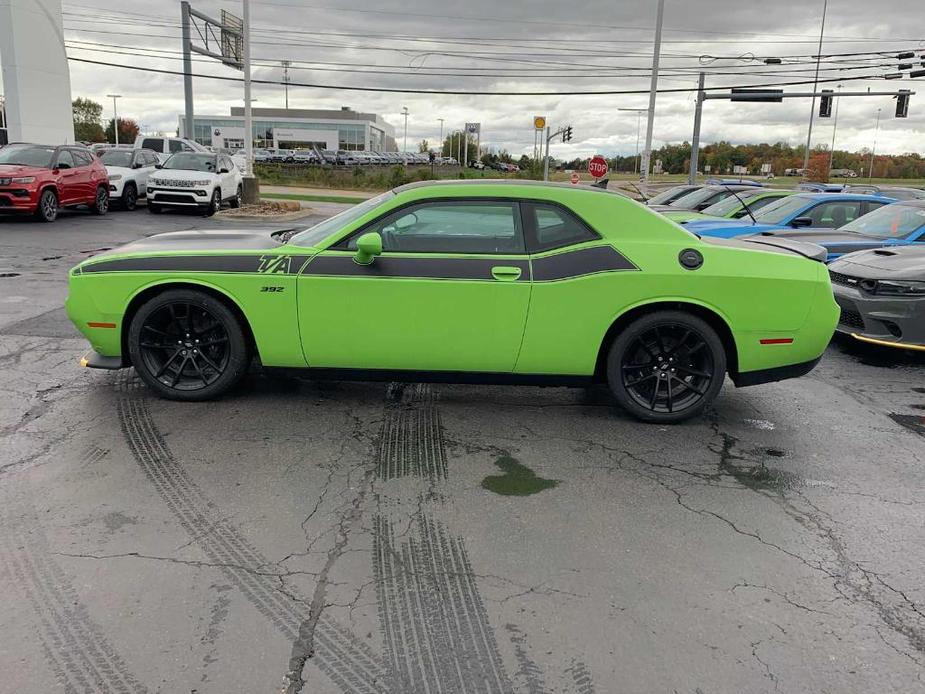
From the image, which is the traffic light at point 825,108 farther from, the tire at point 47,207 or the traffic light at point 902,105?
the tire at point 47,207

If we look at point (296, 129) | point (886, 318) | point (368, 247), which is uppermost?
point (296, 129)

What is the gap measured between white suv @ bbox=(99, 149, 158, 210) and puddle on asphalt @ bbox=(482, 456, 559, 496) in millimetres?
18348

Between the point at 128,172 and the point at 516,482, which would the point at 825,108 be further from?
the point at 516,482

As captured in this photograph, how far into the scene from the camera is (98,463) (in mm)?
4211

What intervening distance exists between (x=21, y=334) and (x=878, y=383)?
25.2ft

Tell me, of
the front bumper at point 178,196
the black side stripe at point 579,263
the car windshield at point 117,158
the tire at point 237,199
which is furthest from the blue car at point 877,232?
the car windshield at point 117,158

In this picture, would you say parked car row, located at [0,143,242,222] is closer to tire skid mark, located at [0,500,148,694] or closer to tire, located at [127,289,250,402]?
tire, located at [127,289,250,402]

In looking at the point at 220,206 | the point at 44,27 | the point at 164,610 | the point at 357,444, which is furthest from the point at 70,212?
the point at 164,610

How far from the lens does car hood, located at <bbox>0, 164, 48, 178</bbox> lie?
15547mm

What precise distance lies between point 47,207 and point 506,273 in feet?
49.3

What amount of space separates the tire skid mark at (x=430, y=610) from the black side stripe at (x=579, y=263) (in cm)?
149

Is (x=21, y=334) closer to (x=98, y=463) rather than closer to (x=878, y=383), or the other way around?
(x=98, y=463)

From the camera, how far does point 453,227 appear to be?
500cm

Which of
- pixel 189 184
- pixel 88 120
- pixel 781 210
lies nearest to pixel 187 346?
pixel 781 210
